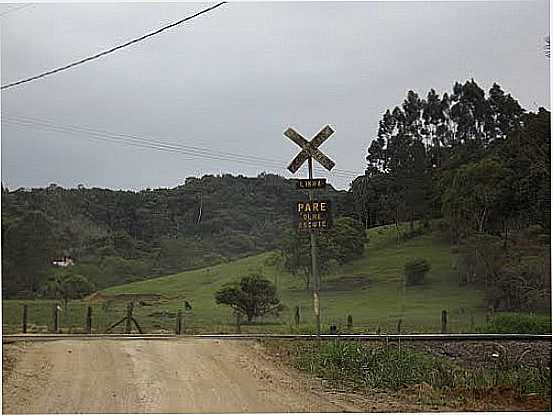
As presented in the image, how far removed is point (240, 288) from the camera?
10.7m

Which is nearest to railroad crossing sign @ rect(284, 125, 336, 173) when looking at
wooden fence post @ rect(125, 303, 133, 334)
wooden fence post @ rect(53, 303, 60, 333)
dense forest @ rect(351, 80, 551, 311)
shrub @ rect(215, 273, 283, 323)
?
dense forest @ rect(351, 80, 551, 311)

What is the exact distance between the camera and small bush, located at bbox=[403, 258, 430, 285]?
10891mm

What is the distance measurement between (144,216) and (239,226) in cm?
103

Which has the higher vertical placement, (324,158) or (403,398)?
(324,158)

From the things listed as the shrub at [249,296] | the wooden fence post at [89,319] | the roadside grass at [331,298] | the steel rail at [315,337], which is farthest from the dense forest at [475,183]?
the wooden fence post at [89,319]

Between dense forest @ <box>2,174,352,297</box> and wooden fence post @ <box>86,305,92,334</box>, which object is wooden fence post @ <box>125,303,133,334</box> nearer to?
dense forest @ <box>2,174,352,297</box>

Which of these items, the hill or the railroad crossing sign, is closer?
the railroad crossing sign

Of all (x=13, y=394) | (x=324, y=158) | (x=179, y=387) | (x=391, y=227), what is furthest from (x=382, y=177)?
(x=13, y=394)

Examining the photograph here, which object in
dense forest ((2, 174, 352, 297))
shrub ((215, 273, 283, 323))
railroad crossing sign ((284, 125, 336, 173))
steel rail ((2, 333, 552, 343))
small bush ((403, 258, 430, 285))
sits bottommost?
steel rail ((2, 333, 552, 343))

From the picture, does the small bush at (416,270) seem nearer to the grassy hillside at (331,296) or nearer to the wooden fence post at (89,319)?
the grassy hillside at (331,296)

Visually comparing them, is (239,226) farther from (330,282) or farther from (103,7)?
(103,7)

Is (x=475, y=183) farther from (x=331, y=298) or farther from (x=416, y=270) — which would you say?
(x=331, y=298)

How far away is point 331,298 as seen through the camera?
10617 millimetres

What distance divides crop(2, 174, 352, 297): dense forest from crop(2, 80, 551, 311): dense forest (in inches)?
0.5
